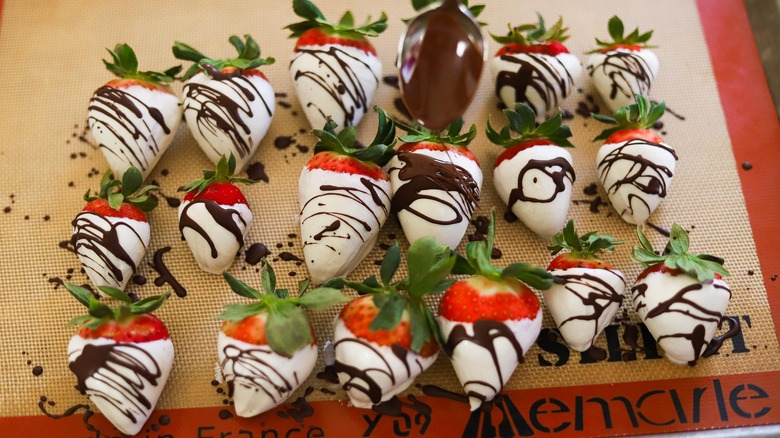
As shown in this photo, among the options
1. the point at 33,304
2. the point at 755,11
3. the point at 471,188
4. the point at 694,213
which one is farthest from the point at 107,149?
the point at 755,11

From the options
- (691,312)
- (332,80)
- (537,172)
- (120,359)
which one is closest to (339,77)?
(332,80)

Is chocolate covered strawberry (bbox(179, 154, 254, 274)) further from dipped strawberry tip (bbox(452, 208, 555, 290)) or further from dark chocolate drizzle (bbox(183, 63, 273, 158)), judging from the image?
dipped strawberry tip (bbox(452, 208, 555, 290))

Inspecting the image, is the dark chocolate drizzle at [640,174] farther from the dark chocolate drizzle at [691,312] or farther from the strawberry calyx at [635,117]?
the dark chocolate drizzle at [691,312]

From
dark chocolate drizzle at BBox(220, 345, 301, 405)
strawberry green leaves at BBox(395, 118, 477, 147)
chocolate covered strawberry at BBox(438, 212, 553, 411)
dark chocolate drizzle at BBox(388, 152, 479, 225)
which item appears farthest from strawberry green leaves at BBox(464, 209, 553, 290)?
dark chocolate drizzle at BBox(220, 345, 301, 405)

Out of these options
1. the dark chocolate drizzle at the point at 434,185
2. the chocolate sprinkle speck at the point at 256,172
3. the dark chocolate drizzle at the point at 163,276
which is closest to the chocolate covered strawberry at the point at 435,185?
the dark chocolate drizzle at the point at 434,185

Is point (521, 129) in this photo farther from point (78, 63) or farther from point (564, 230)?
point (78, 63)

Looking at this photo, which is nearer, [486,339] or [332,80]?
[486,339]

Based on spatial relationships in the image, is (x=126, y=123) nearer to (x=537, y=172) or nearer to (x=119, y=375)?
(x=119, y=375)
